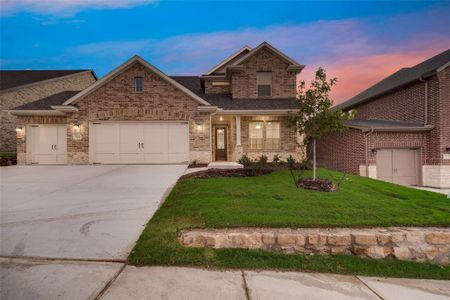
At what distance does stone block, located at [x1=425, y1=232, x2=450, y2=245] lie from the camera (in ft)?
13.8

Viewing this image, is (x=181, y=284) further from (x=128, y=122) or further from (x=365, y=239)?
(x=128, y=122)

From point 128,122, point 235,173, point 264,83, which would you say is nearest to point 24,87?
point 128,122

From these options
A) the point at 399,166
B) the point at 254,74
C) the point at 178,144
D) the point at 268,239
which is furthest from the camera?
the point at 254,74

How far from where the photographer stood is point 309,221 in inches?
176

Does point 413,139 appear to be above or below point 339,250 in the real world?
above

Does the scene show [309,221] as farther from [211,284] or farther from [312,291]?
[211,284]

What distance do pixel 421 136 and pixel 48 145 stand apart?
20603 millimetres

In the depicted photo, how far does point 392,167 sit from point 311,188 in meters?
8.40

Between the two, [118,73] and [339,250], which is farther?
[118,73]

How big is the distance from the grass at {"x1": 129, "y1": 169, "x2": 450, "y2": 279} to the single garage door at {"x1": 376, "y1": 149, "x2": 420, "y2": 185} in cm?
573

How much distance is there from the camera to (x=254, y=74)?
617 inches

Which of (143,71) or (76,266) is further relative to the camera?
(143,71)

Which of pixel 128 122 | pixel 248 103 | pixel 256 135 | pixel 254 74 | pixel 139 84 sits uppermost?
pixel 254 74

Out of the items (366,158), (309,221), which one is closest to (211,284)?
(309,221)
